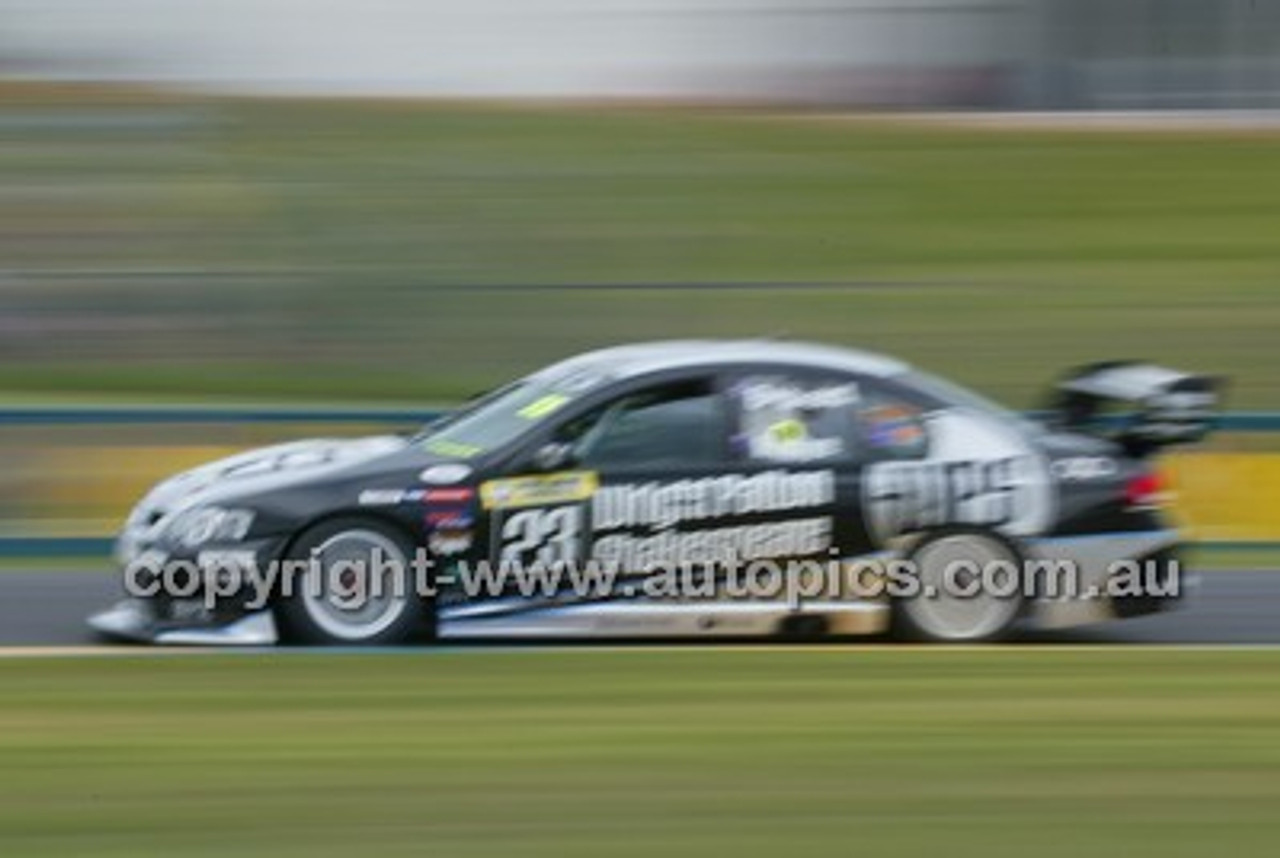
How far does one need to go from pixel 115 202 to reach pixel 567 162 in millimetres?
5474

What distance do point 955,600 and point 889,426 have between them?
756 mm

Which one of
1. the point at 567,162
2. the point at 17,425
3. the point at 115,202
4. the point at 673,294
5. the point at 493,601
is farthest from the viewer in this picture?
the point at 567,162

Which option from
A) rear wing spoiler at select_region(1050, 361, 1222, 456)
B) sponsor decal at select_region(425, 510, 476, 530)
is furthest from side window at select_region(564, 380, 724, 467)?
rear wing spoiler at select_region(1050, 361, 1222, 456)

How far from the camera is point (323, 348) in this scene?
20.4 metres

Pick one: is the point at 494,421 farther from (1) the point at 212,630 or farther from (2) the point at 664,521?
(1) the point at 212,630

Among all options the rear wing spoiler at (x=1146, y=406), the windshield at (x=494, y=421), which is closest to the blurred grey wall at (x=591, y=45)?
the rear wing spoiler at (x=1146, y=406)

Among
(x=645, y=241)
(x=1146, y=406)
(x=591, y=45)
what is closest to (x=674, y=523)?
(x=1146, y=406)

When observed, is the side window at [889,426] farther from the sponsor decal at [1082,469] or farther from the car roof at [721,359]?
the sponsor decal at [1082,469]

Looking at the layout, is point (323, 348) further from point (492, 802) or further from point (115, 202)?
point (492, 802)

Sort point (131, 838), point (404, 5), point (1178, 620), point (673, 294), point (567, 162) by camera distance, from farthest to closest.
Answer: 1. point (404, 5)
2. point (567, 162)
3. point (673, 294)
4. point (1178, 620)
5. point (131, 838)

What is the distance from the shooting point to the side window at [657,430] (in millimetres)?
11180

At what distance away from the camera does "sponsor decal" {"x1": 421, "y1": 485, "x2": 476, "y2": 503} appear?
36.2 feet

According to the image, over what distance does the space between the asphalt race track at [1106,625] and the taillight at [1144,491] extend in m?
0.65

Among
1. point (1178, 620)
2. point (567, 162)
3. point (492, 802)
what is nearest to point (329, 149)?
point (567, 162)
